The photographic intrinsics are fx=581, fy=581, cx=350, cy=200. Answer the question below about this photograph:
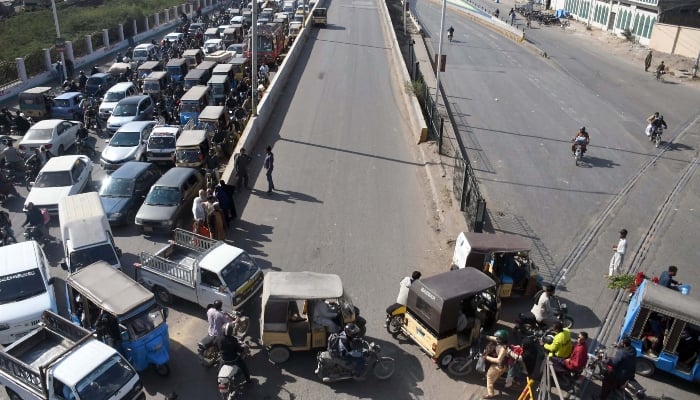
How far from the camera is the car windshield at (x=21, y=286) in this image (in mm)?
12219

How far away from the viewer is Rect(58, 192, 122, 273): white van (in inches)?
527

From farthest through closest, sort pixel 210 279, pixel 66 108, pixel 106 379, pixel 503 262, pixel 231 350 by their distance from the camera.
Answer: pixel 66 108 < pixel 503 262 < pixel 210 279 < pixel 231 350 < pixel 106 379

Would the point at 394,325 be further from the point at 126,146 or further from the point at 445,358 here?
the point at 126,146

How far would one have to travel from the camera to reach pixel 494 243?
13.2 metres

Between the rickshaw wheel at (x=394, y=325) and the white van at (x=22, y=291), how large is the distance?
23.1 ft

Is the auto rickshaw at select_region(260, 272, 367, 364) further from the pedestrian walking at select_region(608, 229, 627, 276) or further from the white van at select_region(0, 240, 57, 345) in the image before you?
the pedestrian walking at select_region(608, 229, 627, 276)

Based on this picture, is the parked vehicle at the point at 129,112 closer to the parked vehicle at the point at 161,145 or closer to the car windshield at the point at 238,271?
the parked vehicle at the point at 161,145

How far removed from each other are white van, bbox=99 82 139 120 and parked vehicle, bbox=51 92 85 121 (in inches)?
42.0

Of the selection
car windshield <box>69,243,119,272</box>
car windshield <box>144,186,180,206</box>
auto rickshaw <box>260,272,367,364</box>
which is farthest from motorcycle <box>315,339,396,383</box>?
car windshield <box>144,186,180,206</box>

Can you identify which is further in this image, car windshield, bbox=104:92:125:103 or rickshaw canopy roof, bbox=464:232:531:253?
car windshield, bbox=104:92:125:103

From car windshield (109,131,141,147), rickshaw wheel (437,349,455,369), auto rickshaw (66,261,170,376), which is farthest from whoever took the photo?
car windshield (109,131,141,147)

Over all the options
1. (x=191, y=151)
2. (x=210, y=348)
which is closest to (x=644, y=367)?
(x=210, y=348)

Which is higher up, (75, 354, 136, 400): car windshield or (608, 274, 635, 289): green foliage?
(75, 354, 136, 400): car windshield

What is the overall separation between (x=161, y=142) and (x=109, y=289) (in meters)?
11.1
